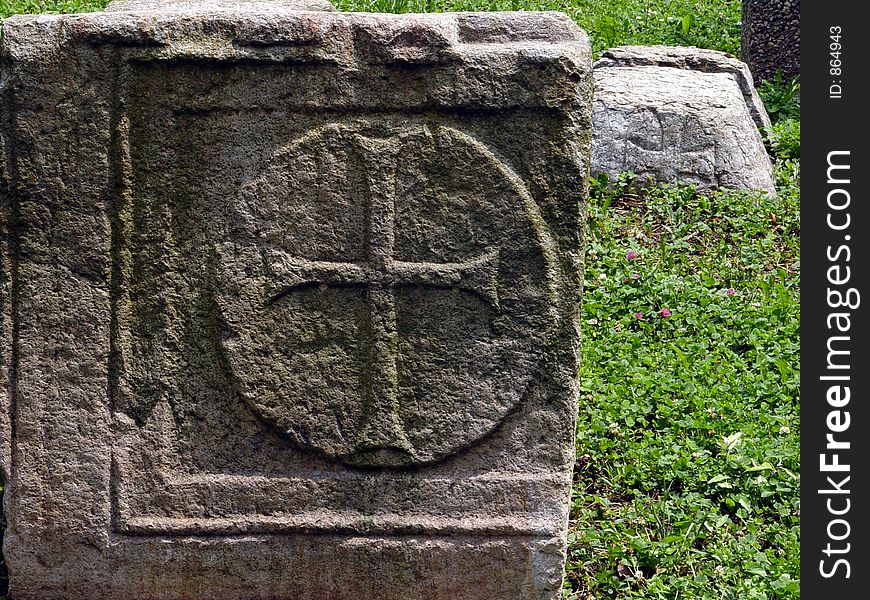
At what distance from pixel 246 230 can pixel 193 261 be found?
0.44 feet

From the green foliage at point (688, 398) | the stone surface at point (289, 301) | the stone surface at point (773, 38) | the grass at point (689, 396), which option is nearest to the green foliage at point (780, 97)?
the stone surface at point (773, 38)

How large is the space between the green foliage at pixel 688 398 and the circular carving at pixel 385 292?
70cm

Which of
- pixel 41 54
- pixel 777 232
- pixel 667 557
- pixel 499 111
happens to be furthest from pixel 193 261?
pixel 777 232

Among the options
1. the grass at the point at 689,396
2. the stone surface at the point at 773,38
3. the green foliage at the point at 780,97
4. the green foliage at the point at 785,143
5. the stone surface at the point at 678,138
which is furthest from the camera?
the stone surface at the point at 773,38

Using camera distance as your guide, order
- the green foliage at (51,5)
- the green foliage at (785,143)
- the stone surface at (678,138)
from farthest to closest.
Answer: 1. the green foliage at (51,5)
2. the green foliage at (785,143)
3. the stone surface at (678,138)

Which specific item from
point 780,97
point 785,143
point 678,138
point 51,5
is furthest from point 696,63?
point 51,5

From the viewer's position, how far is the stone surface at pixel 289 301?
2336mm

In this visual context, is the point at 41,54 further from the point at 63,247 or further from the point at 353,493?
the point at 353,493

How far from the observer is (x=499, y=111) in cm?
236

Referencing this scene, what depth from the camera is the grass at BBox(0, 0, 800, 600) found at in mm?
2828

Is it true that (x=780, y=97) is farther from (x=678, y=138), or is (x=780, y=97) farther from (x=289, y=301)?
(x=289, y=301)

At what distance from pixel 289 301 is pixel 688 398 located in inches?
58.4

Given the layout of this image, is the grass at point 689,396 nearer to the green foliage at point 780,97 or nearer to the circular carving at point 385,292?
the green foliage at point 780,97

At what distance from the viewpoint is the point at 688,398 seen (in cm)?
340
